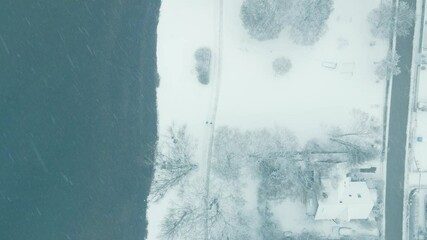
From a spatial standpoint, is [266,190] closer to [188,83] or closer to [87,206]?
[188,83]

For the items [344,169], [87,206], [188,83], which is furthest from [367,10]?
[87,206]

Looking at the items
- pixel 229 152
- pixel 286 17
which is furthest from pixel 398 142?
pixel 229 152

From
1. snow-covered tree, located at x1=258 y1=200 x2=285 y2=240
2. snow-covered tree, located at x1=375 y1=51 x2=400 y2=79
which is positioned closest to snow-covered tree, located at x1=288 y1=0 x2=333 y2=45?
snow-covered tree, located at x1=375 y1=51 x2=400 y2=79

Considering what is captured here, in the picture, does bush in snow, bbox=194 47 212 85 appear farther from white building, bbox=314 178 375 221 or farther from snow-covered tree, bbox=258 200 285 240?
white building, bbox=314 178 375 221

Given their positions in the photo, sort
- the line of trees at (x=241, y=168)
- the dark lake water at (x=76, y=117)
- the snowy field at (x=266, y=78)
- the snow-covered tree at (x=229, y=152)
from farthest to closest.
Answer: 1. the dark lake water at (x=76, y=117)
2. the snowy field at (x=266, y=78)
3. the snow-covered tree at (x=229, y=152)
4. the line of trees at (x=241, y=168)

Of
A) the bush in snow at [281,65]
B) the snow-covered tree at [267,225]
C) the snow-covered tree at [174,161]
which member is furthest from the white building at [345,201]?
the snow-covered tree at [174,161]

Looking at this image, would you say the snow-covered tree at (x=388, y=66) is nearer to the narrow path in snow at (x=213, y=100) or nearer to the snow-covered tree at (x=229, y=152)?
the snow-covered tree at (x=229, y=152)
